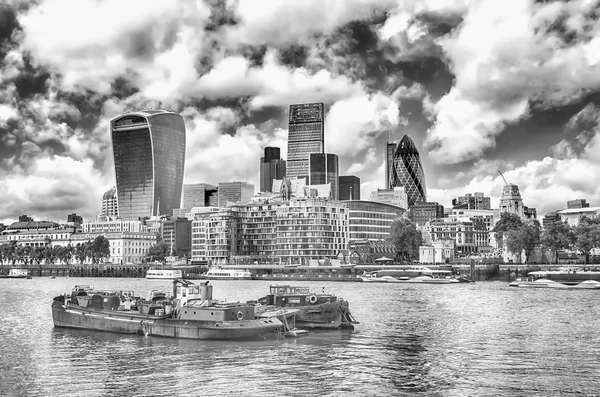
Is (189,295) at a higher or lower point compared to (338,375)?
higher

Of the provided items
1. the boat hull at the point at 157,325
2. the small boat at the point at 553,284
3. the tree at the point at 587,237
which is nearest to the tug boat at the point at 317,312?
the boat hull at the point at 157,325

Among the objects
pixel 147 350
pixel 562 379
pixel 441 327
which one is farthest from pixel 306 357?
pixel 441 327

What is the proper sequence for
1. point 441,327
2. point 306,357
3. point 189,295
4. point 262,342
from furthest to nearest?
point 441,327
point 189,295
point 262,342
point 306,357

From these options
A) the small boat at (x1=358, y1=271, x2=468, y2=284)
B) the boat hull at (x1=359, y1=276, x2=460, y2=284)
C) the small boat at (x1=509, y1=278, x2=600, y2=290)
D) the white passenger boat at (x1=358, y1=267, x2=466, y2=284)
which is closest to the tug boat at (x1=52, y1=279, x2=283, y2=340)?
the small boat at (x1=509, y1=278, x2=600, y2=290)

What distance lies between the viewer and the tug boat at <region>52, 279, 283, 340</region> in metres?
59.0

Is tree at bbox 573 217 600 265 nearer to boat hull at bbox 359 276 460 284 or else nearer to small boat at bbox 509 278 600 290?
boat hull at bbox 359 276 460 284

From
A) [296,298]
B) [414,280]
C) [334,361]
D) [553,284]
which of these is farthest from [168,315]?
[414,280]

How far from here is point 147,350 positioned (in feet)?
180

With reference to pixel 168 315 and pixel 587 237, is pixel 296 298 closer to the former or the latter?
Answer: pixel 168 315

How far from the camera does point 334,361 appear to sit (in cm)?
4912

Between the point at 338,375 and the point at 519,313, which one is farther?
the point at 519,313

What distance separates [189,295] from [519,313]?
136 feet

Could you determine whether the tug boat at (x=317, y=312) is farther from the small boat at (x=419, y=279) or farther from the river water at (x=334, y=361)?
the small boat at (x=419, y=279)

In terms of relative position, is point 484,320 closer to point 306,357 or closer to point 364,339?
point 364,339
